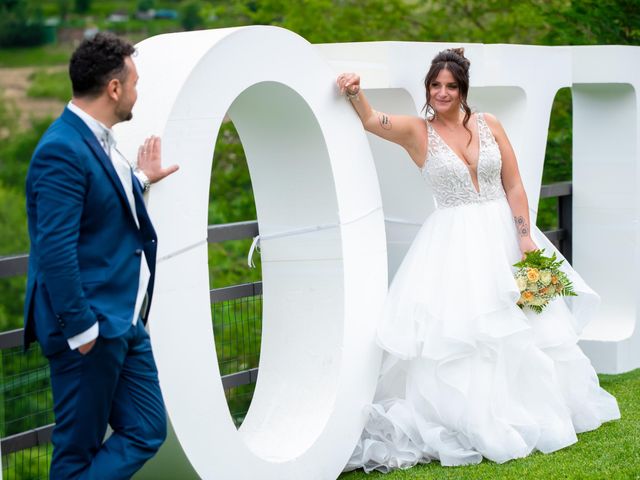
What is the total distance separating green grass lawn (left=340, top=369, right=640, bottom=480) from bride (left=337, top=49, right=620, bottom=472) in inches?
2.9

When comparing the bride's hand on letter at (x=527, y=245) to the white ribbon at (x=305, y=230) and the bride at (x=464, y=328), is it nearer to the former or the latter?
the bride at (x=464, y=328)

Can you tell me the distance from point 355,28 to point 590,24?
6.29 meters

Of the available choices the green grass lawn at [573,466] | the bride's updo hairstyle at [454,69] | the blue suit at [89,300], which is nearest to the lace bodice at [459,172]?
the bride's updo hairstyle at [454,69]

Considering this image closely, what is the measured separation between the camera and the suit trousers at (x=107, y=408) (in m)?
3.15

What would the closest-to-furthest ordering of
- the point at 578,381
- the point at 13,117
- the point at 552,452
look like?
the point at 552,452 → the point at 578,381 → the point at 13,117

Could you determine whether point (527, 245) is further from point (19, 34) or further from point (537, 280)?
point (19, 34)

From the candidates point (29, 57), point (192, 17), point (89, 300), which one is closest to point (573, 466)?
point (89, 300)

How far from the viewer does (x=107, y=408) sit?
10.6 ft

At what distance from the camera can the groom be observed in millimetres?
2977

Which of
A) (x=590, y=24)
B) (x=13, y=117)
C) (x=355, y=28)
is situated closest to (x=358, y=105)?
(x=590, y=24)

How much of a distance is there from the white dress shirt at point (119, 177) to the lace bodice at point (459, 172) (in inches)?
82.1

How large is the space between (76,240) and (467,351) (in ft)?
7.68

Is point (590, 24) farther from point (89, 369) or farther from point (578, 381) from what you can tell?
point (89, 369)

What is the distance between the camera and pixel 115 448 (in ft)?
10.8
